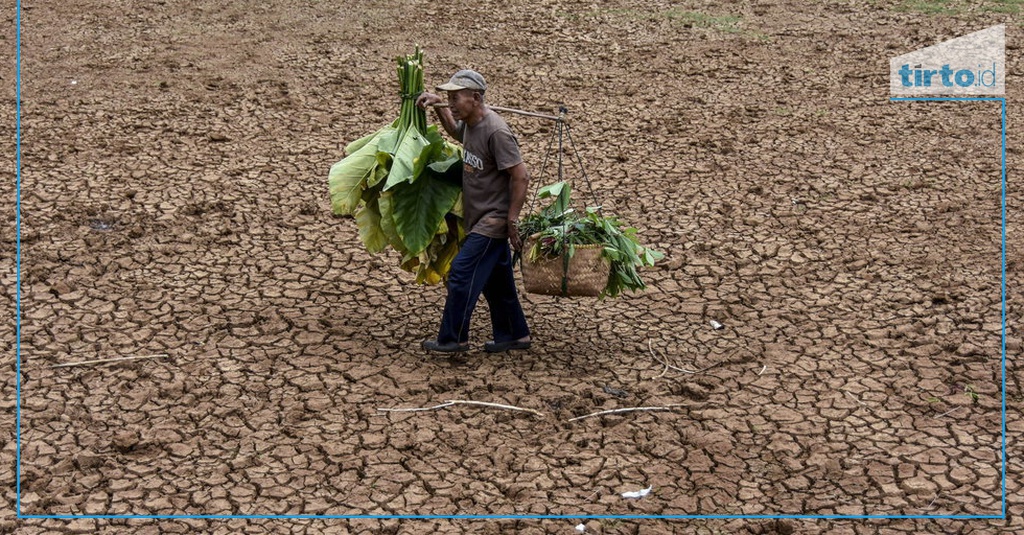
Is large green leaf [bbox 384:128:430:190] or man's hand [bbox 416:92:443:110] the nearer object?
large green leaf [bbox 384:128:430:190]

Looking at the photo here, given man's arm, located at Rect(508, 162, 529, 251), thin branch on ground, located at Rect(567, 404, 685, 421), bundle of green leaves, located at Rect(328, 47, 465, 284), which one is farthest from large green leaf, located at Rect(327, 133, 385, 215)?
thin branch on ground, located at Rect(567, 404, 685, 421)

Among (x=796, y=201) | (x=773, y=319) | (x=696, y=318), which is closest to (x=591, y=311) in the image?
(x=696, y=318)

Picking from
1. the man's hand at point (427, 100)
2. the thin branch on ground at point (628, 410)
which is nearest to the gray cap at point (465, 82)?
the man's hand at point (427, 100)

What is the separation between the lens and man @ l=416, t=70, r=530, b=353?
249 inches

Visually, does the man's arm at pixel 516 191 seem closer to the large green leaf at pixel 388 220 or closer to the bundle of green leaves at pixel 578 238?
the bundle of green leaves at pixel 578 238

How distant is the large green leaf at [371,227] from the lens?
6.77 metres

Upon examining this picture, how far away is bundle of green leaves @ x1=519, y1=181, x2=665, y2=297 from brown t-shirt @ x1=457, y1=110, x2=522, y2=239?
0.64 ft

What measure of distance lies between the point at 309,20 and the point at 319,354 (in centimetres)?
→ 729

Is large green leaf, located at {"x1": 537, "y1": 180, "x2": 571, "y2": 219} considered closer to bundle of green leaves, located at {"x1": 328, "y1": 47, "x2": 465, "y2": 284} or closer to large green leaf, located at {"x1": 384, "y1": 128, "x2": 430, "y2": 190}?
bundle of green leaves, located at {"x1": 328, "y1": 47, "x2": 465, "y2": 284}

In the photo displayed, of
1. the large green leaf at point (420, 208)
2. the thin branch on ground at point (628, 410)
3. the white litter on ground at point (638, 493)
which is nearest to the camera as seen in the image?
the white litter on ground at point (638, 493)

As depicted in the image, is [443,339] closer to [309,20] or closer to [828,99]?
[828,99]

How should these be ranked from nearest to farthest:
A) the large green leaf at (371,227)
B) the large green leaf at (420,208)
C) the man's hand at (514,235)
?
the man's hand at (514,235), the large green leaf at (420,208), the large green leaf at (371,227)

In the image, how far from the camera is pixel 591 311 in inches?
294

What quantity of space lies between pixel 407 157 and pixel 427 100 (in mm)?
330
